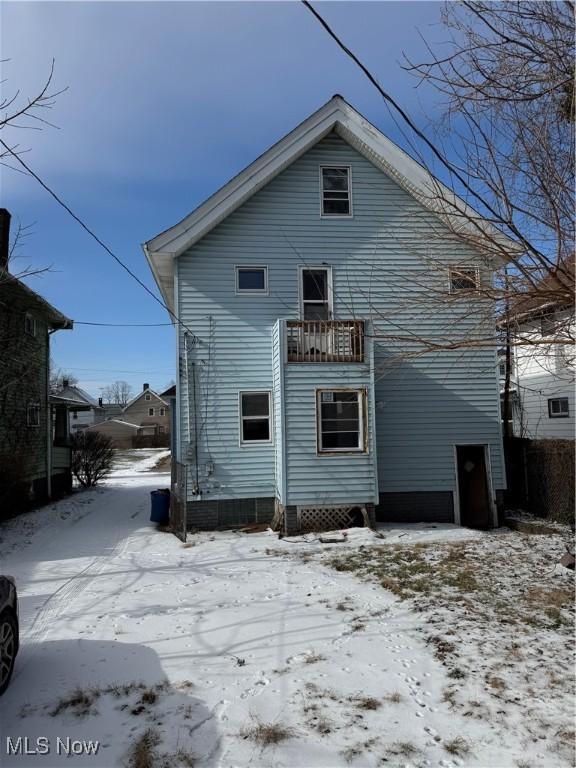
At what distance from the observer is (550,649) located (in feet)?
15.4

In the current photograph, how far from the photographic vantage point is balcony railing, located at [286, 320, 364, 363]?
10844mm

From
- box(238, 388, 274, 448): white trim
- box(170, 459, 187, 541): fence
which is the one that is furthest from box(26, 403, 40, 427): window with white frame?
box(238, 388, 274, 448): white trim

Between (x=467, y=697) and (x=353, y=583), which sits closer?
(x=467, y=697)

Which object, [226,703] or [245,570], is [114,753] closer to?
[226,703]

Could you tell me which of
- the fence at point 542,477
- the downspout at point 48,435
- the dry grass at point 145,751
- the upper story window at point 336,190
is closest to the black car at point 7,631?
the dry grass at point 145,751

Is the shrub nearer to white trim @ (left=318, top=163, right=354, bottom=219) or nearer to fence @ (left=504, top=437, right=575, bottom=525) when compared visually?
white trim @ (left=318, top=163, right=354, bottom=219)

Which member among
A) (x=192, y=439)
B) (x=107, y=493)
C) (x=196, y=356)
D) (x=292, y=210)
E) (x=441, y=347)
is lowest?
(x=107, y=493)

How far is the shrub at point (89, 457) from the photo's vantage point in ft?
65.8

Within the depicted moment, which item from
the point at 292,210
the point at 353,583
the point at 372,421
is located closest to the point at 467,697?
the point at 353,583

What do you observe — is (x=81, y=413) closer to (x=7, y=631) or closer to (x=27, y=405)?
(x=27, y=405)

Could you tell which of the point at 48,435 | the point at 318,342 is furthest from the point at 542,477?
the point at 48,435

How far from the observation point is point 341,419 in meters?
11.0

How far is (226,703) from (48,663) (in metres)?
1.82

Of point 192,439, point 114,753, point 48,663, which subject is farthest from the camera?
point 192,439
